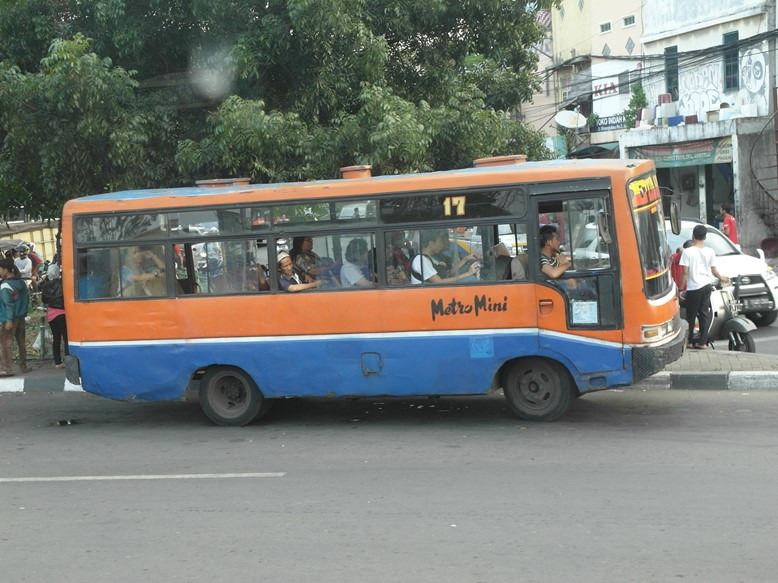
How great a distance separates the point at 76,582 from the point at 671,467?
4391 millimetres

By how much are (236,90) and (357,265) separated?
5004 millimetres

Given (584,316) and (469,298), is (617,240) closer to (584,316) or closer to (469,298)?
(584,316)

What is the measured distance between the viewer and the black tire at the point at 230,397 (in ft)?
33.4

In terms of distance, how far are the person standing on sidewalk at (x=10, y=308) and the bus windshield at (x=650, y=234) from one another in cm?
882

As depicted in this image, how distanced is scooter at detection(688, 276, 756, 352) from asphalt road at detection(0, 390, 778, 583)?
2.55 metres

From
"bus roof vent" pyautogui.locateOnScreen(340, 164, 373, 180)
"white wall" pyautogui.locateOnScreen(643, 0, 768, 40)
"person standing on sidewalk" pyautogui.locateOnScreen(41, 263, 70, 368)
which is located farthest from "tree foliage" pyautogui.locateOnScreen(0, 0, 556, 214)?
"white wall" pyautogui.locateOnScreen(643, 0, 768, 40)

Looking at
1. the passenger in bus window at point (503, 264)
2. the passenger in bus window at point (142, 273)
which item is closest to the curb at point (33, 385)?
the passenger in bus window at point (142, 273)

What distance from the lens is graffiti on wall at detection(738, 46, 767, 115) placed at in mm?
28203

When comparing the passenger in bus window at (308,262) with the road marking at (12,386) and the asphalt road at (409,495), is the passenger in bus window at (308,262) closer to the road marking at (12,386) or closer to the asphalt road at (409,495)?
the asphalt road at (409,495)

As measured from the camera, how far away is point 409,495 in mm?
7082

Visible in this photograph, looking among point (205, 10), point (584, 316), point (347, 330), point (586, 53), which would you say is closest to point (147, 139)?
point (205, 10)

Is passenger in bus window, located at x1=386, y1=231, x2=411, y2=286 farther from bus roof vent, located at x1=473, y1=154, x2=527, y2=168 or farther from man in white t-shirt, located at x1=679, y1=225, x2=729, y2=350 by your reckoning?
man in white t-shirt, located at x1=679, y1=225, x2=729, y2=350

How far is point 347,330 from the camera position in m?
9.71

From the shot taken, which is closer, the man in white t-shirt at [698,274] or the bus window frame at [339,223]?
the bus window frame at [339,223]
